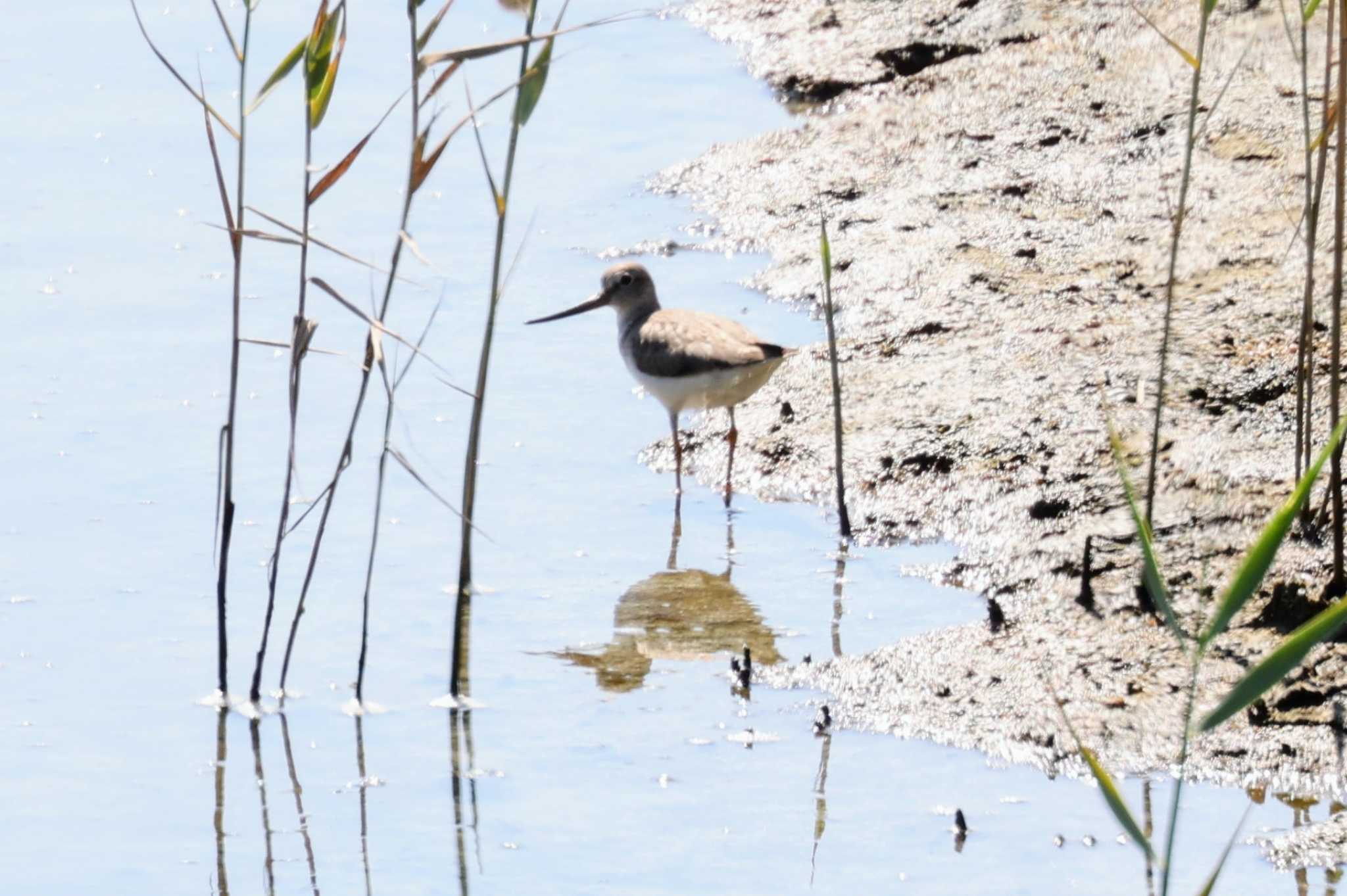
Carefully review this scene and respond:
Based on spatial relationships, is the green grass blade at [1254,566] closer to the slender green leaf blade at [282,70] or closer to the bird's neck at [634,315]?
the slender green leaf blade at [282,70]

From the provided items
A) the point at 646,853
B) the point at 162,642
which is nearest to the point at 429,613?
the point at 162,642

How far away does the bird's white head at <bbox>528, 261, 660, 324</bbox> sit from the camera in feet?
25.1

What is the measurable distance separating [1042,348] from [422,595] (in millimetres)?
2546

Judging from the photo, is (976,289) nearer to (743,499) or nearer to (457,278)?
(743,499)

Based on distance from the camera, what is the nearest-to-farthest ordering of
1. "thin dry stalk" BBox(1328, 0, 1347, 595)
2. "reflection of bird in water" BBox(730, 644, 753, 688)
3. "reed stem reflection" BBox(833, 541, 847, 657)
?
1. "thin dry stalk" BBox(1328, 0, 1347, 595)
2. "reflection of bird in water" BBox(730, 644, 753, 688)
3. "reed stem reflection" BBox(833, 541, 847, 657)

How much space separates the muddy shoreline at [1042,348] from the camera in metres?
4.71

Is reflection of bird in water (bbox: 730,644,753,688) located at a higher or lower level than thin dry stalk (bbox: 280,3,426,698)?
lower

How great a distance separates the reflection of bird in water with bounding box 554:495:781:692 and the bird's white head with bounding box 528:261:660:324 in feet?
6.16

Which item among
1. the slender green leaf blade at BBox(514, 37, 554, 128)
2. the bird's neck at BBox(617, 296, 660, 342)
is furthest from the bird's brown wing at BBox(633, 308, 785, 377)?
the slender green leaf blade at BBox(514, 37, 554, 128)

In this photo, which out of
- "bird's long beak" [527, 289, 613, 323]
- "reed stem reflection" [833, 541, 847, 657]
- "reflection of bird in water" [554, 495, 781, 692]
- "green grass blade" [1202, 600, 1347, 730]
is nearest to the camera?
"green grass blade" [1202, 600, 1347, 730]

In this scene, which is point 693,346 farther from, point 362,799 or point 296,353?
point 362,799

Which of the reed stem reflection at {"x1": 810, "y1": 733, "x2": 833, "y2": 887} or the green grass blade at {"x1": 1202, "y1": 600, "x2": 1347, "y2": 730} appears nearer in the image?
the green grass blade at {"x1": 1202, "y1": 600, "x2": 1347, "y2": 730}

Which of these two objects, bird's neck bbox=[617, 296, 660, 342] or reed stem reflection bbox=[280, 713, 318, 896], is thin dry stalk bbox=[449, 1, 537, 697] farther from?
bird's neck bbox=[617, 296, 660, 342]

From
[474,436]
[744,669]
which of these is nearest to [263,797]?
[474,436]
